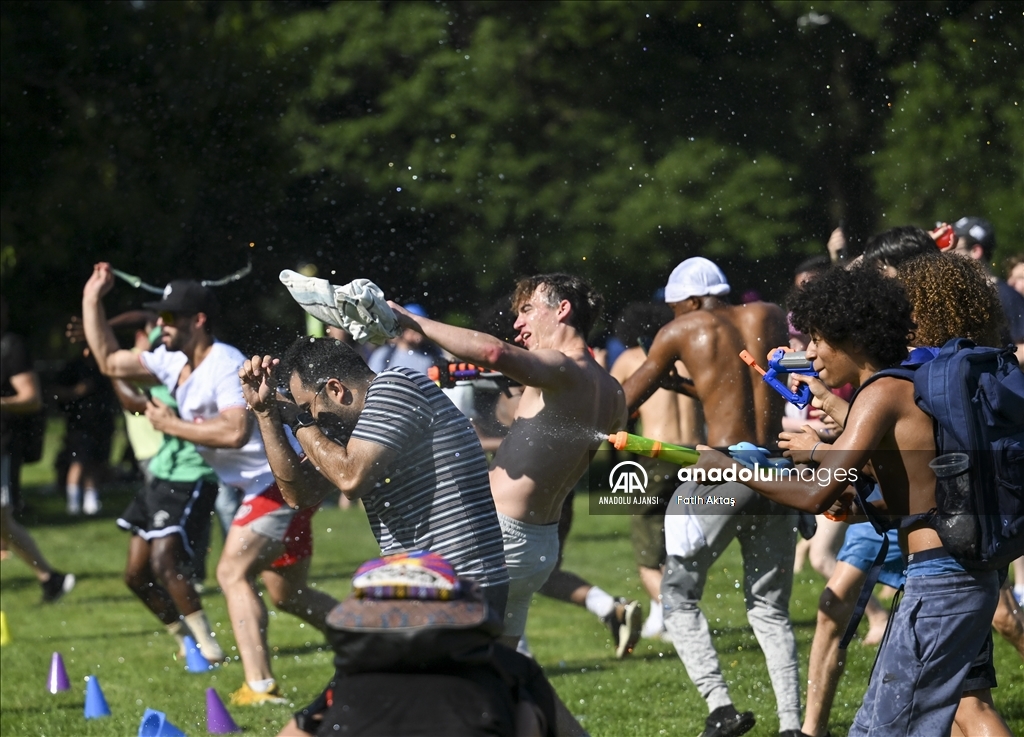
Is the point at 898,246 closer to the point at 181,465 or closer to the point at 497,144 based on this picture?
the point at 181,465

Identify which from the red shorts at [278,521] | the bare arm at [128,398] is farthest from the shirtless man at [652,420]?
Answer: the bare arm at [128,398]

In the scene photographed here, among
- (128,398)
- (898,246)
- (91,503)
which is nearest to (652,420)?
(128,398)

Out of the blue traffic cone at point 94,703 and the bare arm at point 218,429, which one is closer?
Result: the blue traffic cone at point 94,703

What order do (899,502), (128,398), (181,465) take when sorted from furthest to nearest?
(128,398) → (181,465) → (899,502)

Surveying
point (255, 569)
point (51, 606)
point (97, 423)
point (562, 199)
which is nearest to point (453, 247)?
point (562, 199)

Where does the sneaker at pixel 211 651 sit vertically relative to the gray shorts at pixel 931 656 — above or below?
below

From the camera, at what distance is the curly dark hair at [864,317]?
3.45m

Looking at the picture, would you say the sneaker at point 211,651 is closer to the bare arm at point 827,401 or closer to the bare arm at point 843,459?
the bare arm at point 827,401

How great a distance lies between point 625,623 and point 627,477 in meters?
1.92

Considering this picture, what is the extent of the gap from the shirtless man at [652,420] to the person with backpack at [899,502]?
10.2 feet

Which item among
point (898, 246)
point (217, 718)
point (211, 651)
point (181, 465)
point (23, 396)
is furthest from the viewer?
point (23, 396)

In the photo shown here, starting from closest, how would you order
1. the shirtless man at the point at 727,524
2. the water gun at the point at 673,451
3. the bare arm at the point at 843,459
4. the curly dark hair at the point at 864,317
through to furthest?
the bare arm at the point at 843,459
the curly dark hair at the point at 864,317
the water gun at the point at 673,451
the shirtless man at the point at 727,524

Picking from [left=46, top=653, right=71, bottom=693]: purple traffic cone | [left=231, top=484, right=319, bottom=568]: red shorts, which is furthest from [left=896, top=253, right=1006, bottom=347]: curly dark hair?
[left=46, top=653, right=71, bottom=693]: purple traffic cone

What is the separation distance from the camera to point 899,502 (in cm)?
338
